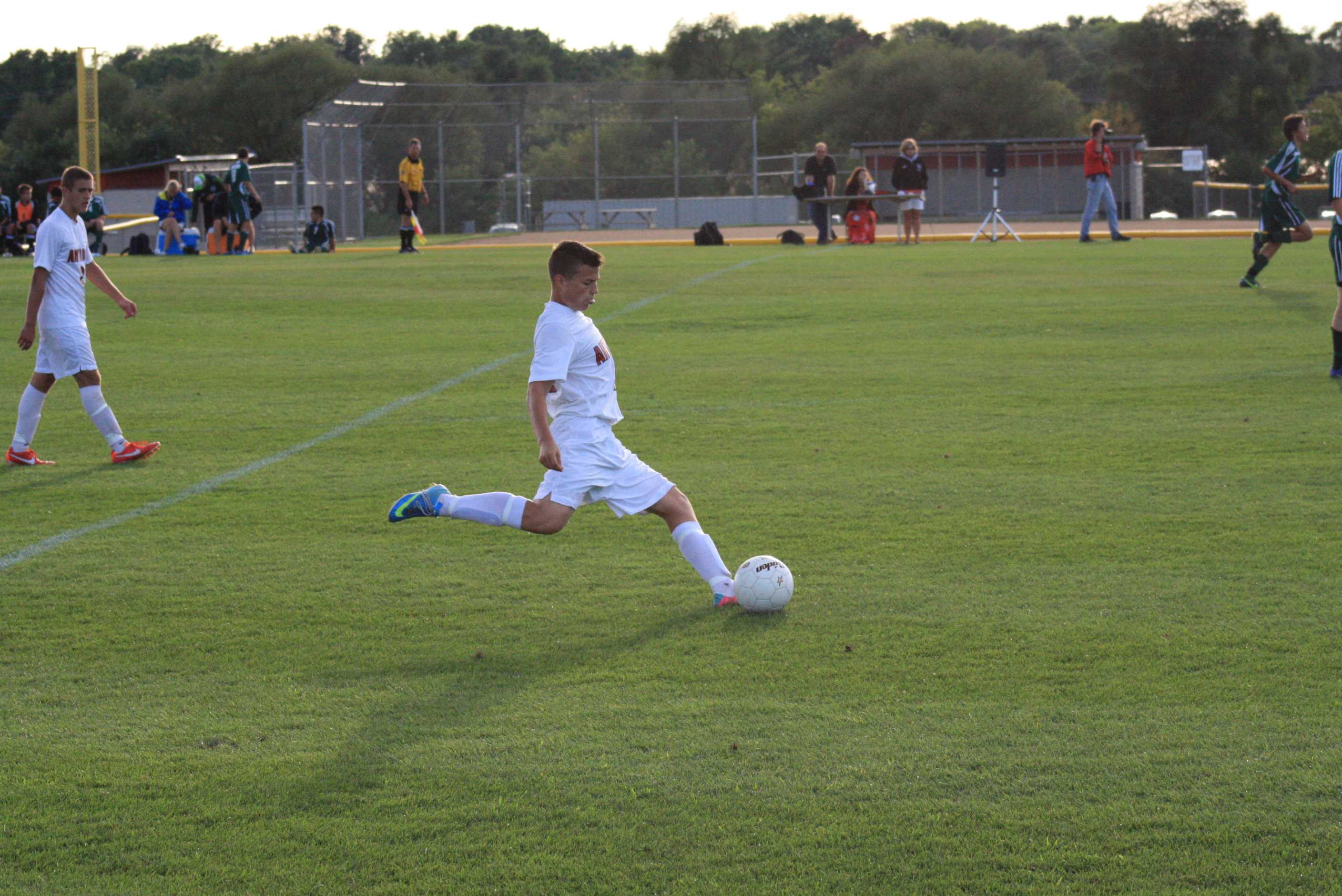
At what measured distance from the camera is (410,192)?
1108 inches

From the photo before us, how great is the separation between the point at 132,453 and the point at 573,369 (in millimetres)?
4491

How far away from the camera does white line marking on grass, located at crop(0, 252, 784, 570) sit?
6.66 metres

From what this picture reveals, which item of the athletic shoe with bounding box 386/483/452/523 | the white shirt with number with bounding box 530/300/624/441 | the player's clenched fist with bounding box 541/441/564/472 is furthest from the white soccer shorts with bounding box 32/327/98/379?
the player's clenched fist with bounding box 541/441/564/472

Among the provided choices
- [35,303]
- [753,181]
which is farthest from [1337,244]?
[753,181]

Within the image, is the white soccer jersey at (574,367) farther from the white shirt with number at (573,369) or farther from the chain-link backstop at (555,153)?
the chain-link backstop at (555,153)

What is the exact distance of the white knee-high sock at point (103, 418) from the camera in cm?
877

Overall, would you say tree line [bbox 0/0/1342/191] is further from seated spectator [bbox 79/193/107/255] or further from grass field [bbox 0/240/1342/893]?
grass field [bbox 0/240/1342/893]

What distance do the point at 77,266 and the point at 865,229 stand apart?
21028 mm

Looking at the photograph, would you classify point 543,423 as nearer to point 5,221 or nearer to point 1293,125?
point 1293,125

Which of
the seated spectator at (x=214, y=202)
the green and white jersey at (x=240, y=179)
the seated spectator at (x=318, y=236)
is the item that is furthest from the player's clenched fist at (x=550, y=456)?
the seated spectator at (x=214, y=202)

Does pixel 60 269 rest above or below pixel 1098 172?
below

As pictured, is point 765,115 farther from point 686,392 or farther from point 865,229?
point 686,392

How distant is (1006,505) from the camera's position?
23.8 ft

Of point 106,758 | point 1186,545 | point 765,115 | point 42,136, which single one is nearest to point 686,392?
point 1186,545
